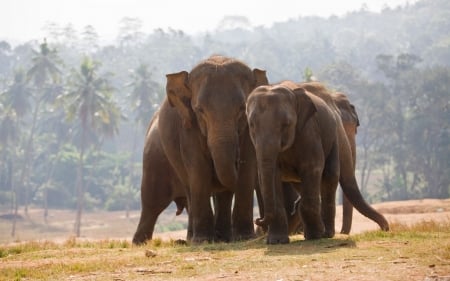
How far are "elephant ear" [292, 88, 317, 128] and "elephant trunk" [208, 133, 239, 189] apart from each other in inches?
41.5

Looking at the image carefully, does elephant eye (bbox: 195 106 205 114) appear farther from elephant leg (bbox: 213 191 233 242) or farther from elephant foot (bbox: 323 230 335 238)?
elephant foot (bbox: 323 230 335 238)

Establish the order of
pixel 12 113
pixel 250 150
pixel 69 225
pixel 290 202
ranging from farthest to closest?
1. pixel 12 113
2. pixel 69 225
3. pixel 290 202
4. pixel 250 150

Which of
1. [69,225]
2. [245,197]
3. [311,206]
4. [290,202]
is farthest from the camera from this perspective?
[69,225]

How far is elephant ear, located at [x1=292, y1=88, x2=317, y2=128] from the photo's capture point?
10.6 m

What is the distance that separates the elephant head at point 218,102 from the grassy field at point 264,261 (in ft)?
3.81

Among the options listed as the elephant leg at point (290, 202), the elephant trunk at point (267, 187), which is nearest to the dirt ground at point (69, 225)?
the elephant leg at point (290, 202)

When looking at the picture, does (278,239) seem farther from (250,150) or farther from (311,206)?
(250,150)

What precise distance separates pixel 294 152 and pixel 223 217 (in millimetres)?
2094

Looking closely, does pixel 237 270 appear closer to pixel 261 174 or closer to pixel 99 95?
pixel 261 174

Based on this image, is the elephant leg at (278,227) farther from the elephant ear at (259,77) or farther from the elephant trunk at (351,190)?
the elephant trunk at (351,190)

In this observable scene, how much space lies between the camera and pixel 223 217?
40.3 feet

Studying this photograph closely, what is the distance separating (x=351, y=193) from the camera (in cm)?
1284

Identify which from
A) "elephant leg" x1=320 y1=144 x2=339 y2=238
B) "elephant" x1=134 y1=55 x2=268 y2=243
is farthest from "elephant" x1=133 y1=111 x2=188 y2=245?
"elephant leg" x1=320 y1=144 x2=339 y2=238

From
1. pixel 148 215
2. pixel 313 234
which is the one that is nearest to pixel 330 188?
pixel 313 234
